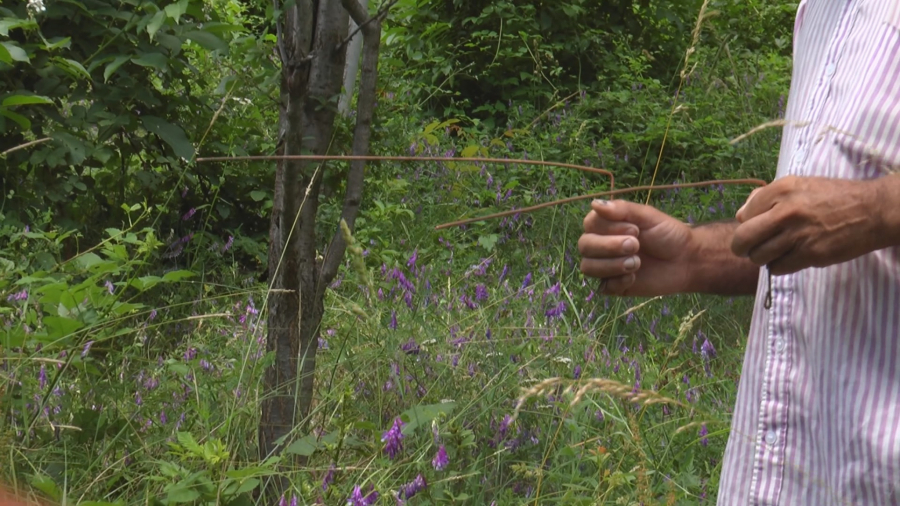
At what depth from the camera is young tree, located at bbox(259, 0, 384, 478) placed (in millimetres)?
2135

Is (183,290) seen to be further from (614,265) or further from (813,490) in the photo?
(813,490)

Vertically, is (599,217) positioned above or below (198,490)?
above

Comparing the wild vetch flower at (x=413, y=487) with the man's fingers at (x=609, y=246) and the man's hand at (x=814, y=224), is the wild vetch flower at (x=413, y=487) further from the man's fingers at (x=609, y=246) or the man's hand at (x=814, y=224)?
the man's hand at (x=814, y=224)

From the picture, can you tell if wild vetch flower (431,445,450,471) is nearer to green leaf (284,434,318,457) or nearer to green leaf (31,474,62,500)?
green leaf (284,434,318,457)

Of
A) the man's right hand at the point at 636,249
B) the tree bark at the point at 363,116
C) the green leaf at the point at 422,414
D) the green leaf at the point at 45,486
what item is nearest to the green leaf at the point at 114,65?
the tree bark at the point at 363,116

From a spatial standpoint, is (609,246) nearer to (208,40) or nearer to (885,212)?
(885,212)

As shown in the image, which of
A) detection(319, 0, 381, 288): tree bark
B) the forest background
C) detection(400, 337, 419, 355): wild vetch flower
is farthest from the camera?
detection(400, 337, 419, 355): wild vetch flower

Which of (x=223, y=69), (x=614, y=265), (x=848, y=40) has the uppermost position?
Answer: (x=848, y=40)

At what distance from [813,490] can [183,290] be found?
103 inches

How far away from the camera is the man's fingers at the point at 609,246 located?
1.31m

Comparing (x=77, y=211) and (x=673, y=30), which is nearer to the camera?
(x=77, y=211)

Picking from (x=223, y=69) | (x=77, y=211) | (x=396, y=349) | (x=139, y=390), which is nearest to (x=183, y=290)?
(x=77, y=211)

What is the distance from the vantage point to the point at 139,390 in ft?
8.11

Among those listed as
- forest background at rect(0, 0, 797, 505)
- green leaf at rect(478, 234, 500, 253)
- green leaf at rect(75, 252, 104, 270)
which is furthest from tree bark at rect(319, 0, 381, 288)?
green leaf at rect(478, 234, 500, 253)
